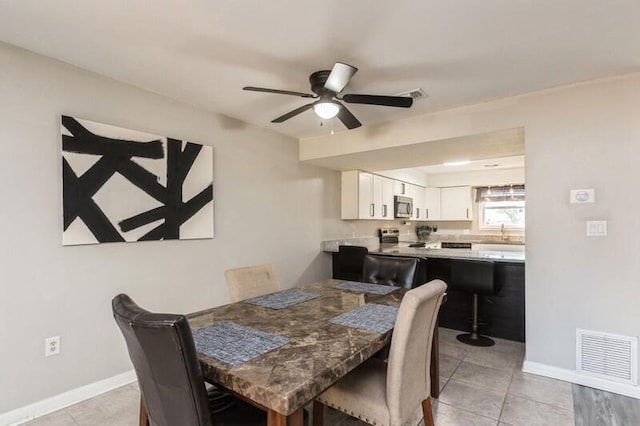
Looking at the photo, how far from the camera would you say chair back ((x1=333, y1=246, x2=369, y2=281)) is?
406cm

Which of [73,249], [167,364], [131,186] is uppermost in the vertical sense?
[131,186]

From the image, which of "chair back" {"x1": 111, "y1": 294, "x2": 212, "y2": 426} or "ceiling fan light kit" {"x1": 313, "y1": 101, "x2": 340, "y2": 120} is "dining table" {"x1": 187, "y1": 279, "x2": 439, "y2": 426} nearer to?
"chair back" {"x1": 111, "y1": 294, "x2": 212, "y2": 426}

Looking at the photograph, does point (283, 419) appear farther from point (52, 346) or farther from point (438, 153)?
point (438, 153)

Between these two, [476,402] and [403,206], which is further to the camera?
[403,206]

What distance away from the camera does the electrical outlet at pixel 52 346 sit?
2.15m

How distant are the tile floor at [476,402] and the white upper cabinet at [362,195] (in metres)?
2.51

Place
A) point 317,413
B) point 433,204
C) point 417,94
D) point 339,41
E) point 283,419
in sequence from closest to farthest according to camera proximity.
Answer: point 283,419, point 317,413, point 339,41, point 417,94, point 433,204

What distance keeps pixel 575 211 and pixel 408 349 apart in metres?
2.05

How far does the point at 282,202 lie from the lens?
3975 millimetres

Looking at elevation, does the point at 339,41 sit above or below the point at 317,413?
above

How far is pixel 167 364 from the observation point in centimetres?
107

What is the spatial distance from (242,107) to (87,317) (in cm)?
211

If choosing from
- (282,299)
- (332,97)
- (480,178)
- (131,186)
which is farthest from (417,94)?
(480,178)

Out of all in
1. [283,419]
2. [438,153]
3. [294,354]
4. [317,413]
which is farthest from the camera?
[438,153]
